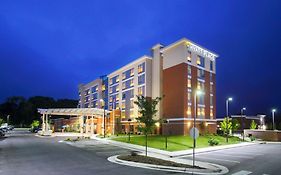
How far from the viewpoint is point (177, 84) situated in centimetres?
5581

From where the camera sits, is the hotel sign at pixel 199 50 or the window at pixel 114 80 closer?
the hotel sign at pixel 199 50

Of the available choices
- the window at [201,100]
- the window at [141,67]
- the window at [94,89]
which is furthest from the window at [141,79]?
the window at [94,89]

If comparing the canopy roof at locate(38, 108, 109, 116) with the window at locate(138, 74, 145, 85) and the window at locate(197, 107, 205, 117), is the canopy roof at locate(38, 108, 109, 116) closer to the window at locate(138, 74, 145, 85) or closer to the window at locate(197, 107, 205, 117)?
the window at locate(138, 74, 145, 85)

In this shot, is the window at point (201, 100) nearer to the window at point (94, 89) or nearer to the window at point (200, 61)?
the window at point (200, 61)

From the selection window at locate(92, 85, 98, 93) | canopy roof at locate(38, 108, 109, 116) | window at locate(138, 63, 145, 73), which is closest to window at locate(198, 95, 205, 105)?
window at locate(138, 63, 145, 73)

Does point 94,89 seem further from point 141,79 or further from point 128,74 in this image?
point 141,79

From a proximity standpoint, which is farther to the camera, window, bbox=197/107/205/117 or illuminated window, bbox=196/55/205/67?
illuminated window, bbox=196/55/205/67

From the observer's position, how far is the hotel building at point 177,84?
54.8 metres

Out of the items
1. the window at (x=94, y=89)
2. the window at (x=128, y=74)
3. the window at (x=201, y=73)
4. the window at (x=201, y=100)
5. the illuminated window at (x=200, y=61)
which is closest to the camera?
the window at (x=201, y=100)

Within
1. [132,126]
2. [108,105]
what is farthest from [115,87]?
[132,126]

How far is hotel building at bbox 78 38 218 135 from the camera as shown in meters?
54.8

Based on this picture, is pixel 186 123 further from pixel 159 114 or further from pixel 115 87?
pixel 115 87

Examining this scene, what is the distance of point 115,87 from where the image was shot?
81062mm

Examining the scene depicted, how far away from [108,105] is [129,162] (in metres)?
63.6
